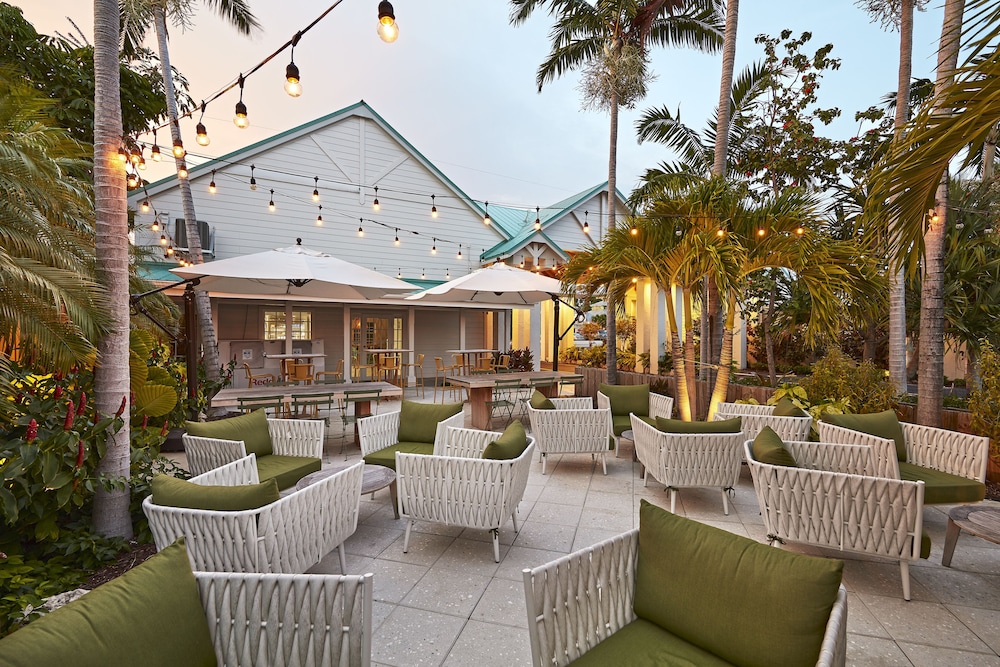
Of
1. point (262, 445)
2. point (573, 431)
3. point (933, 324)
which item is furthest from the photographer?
point (573, 431)

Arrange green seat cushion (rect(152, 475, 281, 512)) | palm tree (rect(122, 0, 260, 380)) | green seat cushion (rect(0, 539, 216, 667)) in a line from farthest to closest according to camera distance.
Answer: palm tree (rect(122, 0, 260, 380)) → green seat cushion (rect(152, 475, 281, 512)) → green seat cushion (rect(0, 539, 216, 667))

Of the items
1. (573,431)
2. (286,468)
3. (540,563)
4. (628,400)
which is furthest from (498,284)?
(540,563)

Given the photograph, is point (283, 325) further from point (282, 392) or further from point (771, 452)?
point (771, 452)

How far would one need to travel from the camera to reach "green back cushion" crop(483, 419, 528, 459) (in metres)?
3.43

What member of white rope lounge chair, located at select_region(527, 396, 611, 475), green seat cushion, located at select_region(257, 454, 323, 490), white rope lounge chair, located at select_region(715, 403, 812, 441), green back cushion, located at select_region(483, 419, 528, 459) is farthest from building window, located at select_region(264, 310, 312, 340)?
white rope lounge chair, located at select_region(715, 403, 812, 441)

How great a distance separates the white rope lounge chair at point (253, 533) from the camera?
2441 millimetres

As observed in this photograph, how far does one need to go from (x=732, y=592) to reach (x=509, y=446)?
1972 millimetres

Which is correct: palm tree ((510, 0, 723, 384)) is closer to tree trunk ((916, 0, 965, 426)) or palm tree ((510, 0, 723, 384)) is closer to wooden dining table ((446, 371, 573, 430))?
wooden dining table ((446, 371, 573, 430))

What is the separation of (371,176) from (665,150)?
27.9 feet

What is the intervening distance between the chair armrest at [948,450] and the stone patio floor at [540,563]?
20.9 inches

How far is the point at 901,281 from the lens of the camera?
5.83 meters

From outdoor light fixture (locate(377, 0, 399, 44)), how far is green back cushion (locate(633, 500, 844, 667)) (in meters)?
3.84

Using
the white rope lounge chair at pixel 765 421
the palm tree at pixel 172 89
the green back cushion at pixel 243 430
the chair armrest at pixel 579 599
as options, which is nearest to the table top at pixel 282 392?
the palm tree at pixel 172 89

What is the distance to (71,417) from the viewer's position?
8.89ft
